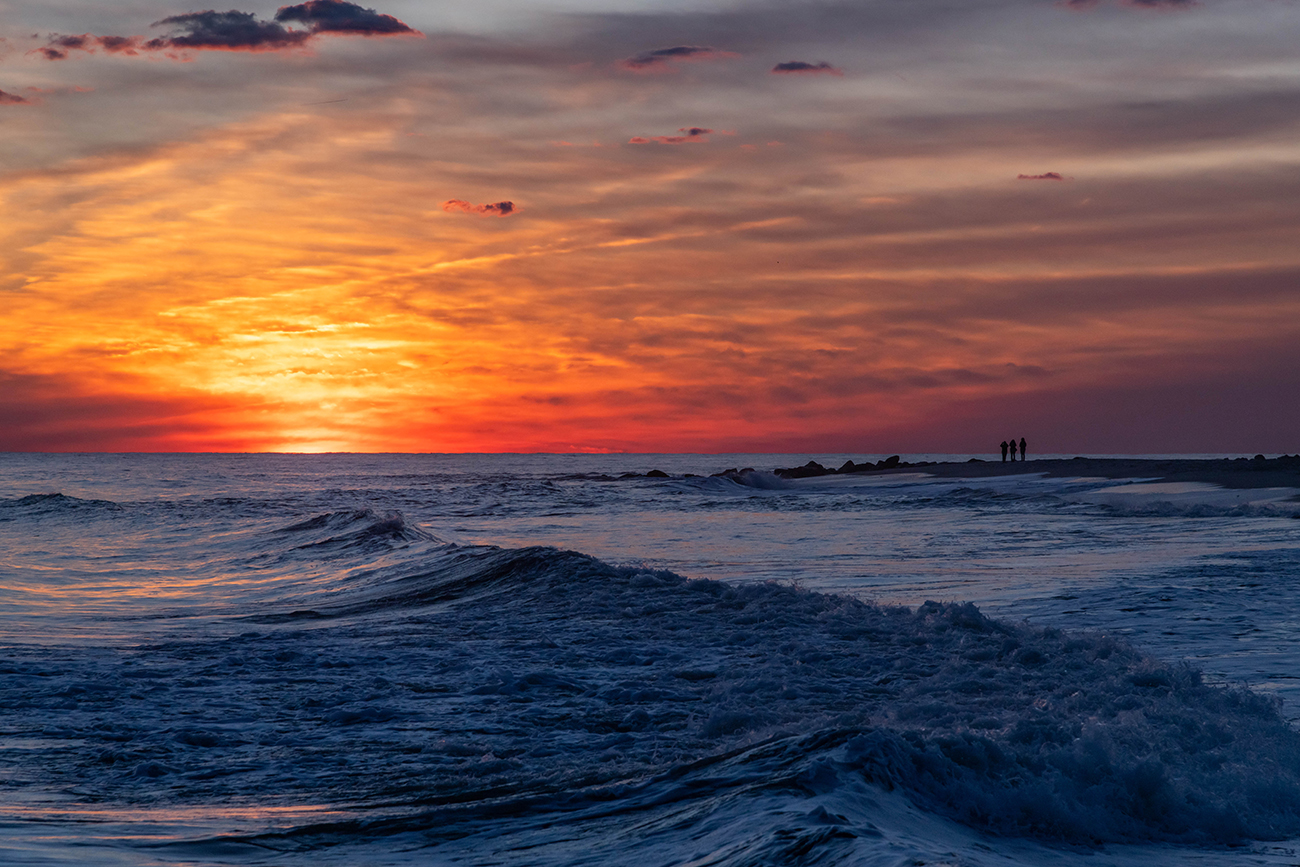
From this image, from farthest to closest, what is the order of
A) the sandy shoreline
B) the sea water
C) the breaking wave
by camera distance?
the sandy shoreline < the breaking wave < the sea water

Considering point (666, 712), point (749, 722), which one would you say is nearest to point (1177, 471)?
point (666, 712)

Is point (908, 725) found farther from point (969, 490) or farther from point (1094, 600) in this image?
point (969, 490)

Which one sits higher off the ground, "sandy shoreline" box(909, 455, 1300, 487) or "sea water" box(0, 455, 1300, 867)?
"sandy shoreline" box(909, 455, 1300, 487)

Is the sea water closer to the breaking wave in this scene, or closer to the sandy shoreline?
the breaking wave

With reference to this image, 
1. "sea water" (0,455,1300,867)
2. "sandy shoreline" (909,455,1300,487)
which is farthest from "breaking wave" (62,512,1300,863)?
"sandy shoreline" (909,455,1300,487)

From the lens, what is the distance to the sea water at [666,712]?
15.4ft

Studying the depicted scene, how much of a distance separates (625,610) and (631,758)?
576cm

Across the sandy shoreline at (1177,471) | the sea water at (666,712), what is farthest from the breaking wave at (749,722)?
the sandy shoreline at (1177,471)

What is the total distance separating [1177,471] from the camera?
42875mm

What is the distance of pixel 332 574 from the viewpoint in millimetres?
A: 18219

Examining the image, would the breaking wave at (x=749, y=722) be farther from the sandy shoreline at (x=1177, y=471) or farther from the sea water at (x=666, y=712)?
the sandy shoreline at (x=1177, y=471)

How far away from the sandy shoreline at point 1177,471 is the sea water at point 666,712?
2021 centimetres

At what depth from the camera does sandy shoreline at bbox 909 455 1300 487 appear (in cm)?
3466

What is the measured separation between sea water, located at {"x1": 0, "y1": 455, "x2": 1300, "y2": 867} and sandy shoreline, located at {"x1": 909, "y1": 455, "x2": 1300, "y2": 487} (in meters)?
20.2
